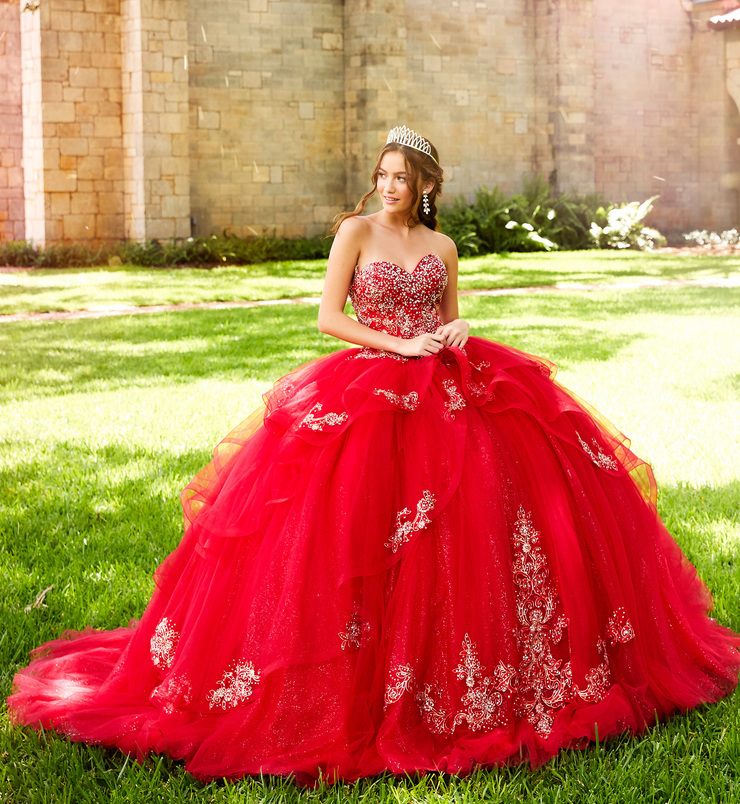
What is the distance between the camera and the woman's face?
3162 mm

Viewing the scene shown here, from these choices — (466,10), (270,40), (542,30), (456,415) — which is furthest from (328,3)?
(456,415)

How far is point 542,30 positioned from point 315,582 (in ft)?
71.0

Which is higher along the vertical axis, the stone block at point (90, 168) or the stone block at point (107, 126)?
the stone block at point (107, 126)

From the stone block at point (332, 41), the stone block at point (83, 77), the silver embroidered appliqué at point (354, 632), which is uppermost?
the stone block at point (332, 41)

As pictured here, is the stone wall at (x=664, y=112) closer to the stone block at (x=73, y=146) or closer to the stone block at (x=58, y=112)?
the stone block at (x=73, y=146)

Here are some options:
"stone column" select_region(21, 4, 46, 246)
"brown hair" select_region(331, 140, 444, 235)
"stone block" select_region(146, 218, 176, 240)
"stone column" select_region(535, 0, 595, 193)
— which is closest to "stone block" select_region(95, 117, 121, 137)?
"stone column" select_region(21, 4, 46, 246)

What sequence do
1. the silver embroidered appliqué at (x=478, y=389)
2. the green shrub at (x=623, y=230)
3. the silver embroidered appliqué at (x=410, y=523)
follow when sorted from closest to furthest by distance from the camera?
the silver embroidered appliqué at (x=410, y=523) < the silver embroidered appliqué at (x=478, y=389) < the green shrub at (x=623, y=230)

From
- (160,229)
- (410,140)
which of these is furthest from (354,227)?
(160,229)

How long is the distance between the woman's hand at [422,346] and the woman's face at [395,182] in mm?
475

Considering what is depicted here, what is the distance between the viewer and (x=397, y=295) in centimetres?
318

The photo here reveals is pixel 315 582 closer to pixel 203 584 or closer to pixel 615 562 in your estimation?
pixel 203 584

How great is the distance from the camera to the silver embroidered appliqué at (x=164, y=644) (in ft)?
9.00
